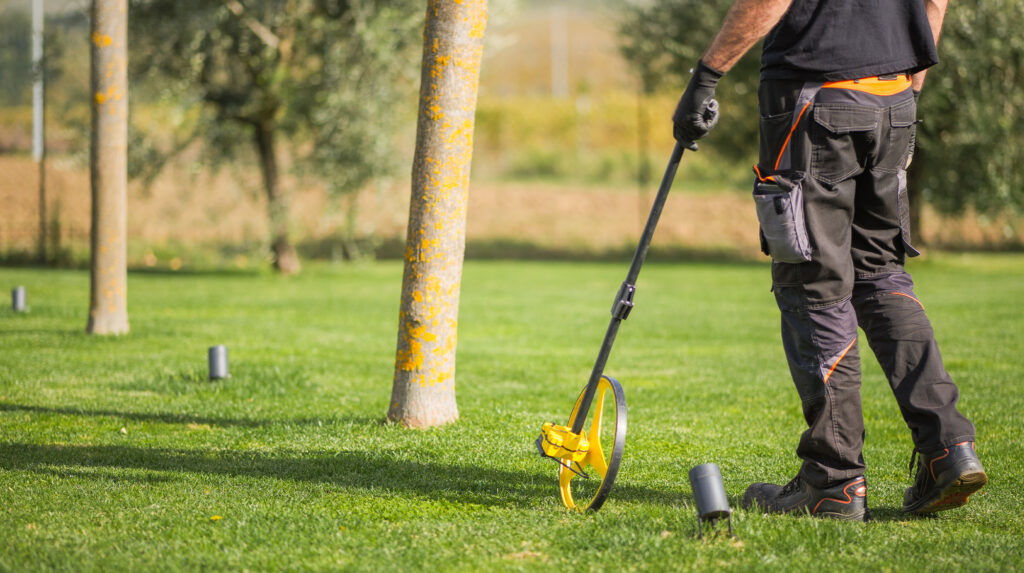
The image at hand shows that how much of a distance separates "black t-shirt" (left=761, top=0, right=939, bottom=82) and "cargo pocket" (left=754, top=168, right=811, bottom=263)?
41 cm

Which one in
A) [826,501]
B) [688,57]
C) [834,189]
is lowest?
[826,501]

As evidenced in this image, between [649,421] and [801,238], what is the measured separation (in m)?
2.46

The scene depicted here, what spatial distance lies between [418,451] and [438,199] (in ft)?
4.47

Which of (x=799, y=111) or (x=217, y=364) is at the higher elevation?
(x=799, y=111)

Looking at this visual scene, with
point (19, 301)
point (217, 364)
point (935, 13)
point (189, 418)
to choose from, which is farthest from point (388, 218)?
point (935, 13)

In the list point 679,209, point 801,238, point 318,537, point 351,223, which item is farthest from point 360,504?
point 679,209

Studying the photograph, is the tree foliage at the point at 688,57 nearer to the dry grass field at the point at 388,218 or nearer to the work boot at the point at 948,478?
the dry grass field at the point at 388,218

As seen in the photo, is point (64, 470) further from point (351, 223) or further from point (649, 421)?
point (351, 223)

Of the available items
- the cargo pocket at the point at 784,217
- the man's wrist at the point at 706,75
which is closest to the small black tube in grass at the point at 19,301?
the man's wrist at the point at 706,75

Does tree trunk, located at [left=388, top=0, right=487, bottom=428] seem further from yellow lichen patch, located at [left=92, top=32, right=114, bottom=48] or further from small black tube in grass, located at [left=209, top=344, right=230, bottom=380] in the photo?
yellow lichen patch, located at [left=92, top=32, right=114, bottom=48]

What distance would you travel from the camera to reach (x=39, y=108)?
19078 millimetres

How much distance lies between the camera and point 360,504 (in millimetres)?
3811

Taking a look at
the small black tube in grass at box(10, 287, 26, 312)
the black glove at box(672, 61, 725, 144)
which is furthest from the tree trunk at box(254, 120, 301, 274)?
the black glove at box(672, 61, 725, 144)

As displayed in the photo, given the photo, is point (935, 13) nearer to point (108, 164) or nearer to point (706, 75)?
point (706, 75)
